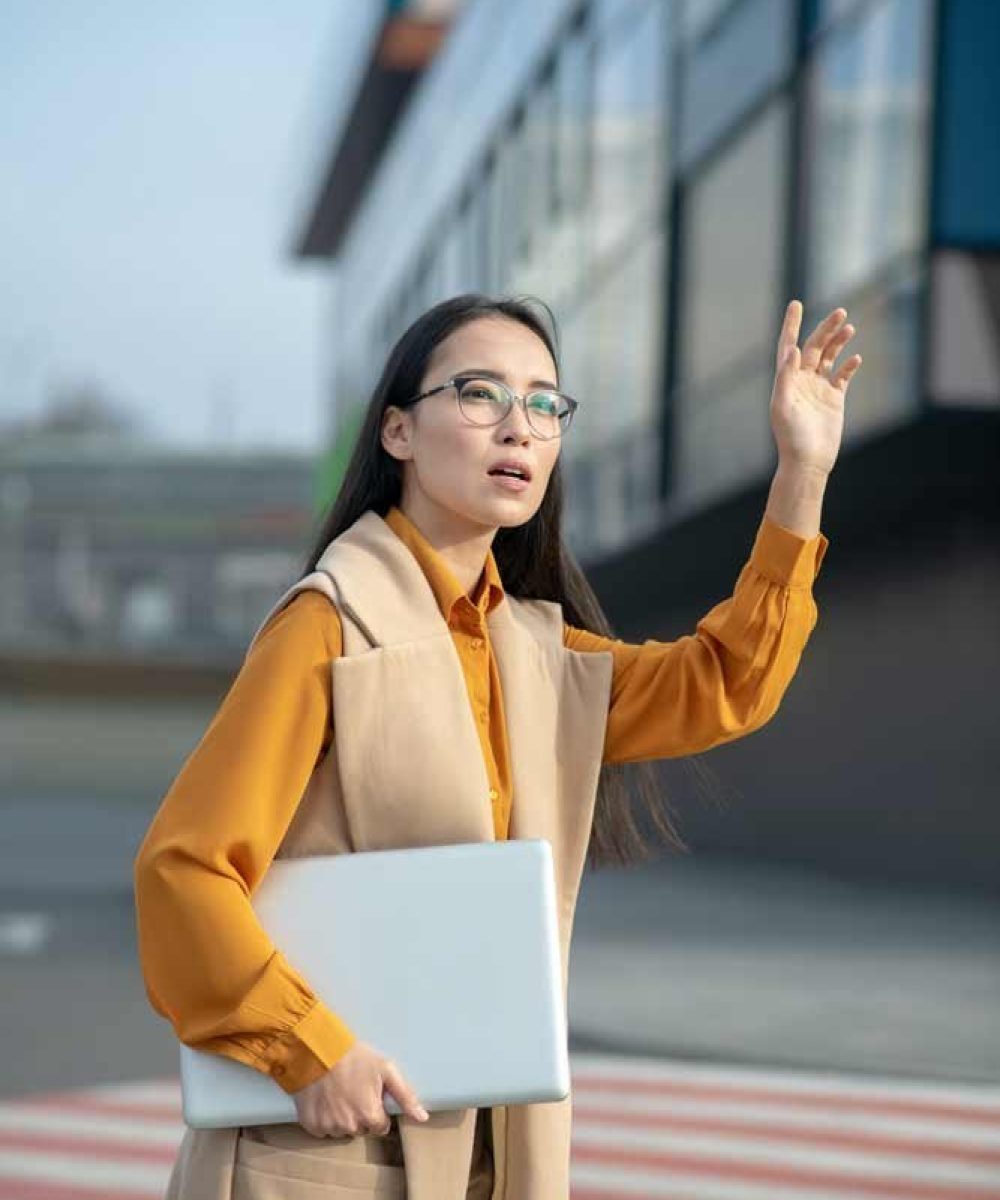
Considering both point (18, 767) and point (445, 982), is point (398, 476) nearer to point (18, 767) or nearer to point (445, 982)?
point (445, 982)

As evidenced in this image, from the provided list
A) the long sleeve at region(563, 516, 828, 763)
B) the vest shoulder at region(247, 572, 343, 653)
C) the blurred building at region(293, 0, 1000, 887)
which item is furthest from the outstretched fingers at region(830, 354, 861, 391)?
the blurred building at region(293, 0, 1000, 887)

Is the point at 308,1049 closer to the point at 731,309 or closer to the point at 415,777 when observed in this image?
the point at 415,777

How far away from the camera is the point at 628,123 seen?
20875 millimetres

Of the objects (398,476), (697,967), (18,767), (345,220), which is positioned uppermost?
(345,220)

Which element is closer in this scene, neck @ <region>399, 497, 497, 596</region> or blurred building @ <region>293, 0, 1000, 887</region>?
neck @ <region>399, 497, 497, 596</region>

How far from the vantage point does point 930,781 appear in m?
15.8

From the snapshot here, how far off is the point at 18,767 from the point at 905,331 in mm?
24639

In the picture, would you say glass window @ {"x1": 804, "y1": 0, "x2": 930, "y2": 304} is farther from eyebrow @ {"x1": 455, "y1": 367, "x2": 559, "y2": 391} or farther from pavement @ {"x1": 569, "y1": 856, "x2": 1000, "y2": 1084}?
eyebrow @ {"x1": 455, "y1": 367, "x2": 559, "y2": 391}

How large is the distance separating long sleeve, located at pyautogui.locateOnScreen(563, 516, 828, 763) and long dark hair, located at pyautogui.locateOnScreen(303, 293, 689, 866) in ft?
0.44

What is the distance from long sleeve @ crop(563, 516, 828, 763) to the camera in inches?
106

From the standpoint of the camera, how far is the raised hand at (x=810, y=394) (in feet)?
8.80

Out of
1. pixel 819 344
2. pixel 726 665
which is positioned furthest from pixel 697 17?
pixel 726 665

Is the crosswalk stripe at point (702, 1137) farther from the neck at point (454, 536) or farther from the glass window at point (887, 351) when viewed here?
the glass window at point (887, 351)

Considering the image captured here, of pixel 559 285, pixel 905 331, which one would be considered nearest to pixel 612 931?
pixel 905 331
